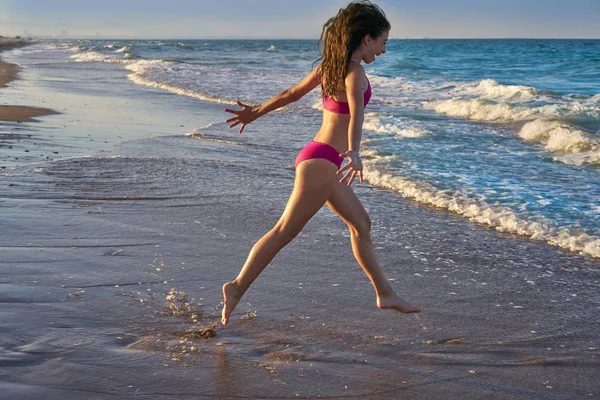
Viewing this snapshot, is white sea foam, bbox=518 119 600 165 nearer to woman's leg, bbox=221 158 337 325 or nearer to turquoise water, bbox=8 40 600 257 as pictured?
turquoise water, bbox=8 40 600 257

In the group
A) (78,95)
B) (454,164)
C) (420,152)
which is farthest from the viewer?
(78,95)

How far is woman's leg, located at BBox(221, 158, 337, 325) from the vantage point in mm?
3754

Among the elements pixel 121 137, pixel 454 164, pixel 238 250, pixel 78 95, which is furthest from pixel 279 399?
pixel 78 95

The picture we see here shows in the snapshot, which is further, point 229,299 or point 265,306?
point 265,306

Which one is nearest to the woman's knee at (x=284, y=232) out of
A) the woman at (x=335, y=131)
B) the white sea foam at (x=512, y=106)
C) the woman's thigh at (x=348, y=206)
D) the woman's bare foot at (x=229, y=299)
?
the woman at (x=335, y=131)

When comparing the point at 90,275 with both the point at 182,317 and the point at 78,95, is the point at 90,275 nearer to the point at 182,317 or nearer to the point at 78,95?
the point at 182,317

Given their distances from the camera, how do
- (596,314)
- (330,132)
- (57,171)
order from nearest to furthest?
1. (330,132)
2. (596,314)
3. (57,171)

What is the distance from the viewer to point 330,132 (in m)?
3.81

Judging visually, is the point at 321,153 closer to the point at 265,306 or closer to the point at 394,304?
the point at 394,304

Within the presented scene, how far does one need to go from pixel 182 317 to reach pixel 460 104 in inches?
598

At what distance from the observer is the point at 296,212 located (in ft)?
12.5

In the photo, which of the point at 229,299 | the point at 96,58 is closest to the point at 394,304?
the point at 229,299

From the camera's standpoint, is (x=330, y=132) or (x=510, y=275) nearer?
(x=330, y=132)

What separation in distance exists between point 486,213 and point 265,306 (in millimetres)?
3223
